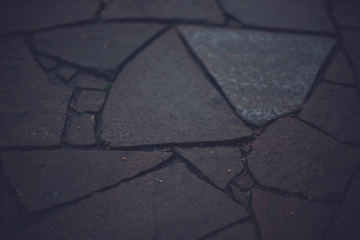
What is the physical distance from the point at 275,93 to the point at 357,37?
0.98 m

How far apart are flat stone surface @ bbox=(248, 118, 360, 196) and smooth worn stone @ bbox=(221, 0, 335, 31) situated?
1020 millimetres

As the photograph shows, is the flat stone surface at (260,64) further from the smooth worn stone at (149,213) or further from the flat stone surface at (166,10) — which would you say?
the smooth worn stone at (149,213)

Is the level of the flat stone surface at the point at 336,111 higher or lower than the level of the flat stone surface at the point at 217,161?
higher

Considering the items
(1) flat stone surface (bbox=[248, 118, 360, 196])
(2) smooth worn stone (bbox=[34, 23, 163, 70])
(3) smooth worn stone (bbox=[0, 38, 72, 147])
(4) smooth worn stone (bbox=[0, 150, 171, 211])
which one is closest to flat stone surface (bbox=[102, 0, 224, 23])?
(2) smooth worn stone (bbox=[34, 23, 163, 70])

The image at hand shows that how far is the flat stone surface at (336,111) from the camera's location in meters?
1.39

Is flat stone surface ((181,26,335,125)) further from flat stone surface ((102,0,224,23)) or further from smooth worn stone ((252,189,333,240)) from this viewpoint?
smooth worn stone ((252,189,333,240))

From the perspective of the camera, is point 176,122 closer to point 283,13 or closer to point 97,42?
point 97,42

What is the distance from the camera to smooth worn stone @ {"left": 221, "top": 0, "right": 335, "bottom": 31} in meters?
2.01

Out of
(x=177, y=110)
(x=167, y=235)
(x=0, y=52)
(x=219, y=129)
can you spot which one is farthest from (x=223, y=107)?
(x=0, y=52)

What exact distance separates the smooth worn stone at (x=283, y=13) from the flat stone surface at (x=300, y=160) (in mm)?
1020

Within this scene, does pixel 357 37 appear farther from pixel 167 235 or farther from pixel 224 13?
pixel 167 235

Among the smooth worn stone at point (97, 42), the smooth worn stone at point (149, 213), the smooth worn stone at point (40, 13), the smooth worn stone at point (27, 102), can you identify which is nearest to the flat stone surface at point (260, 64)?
the smooth worn stone at point (97, 42)

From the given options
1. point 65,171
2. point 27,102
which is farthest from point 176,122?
point 27,102

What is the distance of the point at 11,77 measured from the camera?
5.00ft
